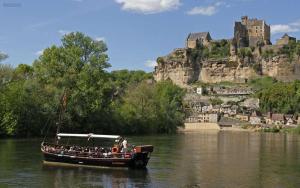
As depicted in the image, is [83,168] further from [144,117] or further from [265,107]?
[265,107]

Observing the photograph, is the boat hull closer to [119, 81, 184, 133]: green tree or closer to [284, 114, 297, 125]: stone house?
[119, 81, 184, 133]: green tree

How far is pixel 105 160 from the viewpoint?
38406 mm

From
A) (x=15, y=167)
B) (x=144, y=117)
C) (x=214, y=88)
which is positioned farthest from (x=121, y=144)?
(x=214, y=88)

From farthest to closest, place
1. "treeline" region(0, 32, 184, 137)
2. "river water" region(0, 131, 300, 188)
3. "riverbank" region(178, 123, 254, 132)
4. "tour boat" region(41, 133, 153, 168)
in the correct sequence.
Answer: "riverbank" region(178, 123, 254, 132) → "treeline" region(0, 32, 184, 137) → "tour boat" region(41, 133, 153, 168) → "river water" region(0, 131, 300, 188)

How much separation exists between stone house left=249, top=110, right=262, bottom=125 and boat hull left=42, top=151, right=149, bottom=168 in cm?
12073

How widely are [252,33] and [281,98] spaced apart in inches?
1549

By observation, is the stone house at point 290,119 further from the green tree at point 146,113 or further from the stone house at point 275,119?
the green tree at point 146,113

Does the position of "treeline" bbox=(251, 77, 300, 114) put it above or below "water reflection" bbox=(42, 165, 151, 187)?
above

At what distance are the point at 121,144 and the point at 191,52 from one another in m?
161

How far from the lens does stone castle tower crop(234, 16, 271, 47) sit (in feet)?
633

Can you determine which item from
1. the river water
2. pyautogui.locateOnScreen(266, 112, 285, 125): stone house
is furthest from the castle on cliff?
the river water

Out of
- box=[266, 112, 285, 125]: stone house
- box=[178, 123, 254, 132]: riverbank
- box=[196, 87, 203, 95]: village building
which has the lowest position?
box=[178, 123, 254, 132]: riverbank

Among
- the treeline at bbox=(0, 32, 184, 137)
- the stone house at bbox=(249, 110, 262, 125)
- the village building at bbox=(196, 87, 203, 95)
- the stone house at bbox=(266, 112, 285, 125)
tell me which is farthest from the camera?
the village building at bbox=(196, 87, 203, 95)

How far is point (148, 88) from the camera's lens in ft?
326
